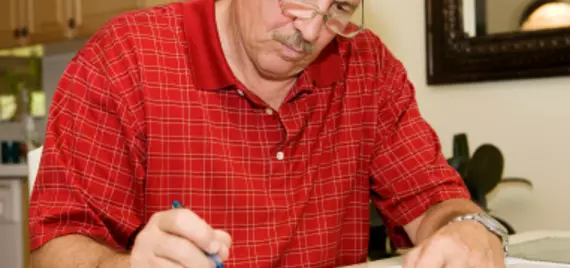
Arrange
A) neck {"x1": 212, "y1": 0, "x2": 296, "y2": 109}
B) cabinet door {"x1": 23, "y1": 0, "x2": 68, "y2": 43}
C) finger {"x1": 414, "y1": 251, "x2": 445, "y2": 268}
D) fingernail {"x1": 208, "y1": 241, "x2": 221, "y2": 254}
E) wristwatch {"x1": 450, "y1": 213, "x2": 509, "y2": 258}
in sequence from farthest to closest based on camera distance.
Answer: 1. cabinet door {"x1": 23, "y1": 0, "x2": 68, "y2": 43}
2. neck {"x1": 212, "y1": 0, "x2": 296, "y2": 109}
3. wristwatch {"x1": 450, "y1": 213, "x2": 509, "y2": 258}
4. finger {"x1": 414, "y1": 251, "x2": 445, "y2": 268}
5. fingernail {"x1": 208, "y1": 241, "x2": 221, "y2": 254}

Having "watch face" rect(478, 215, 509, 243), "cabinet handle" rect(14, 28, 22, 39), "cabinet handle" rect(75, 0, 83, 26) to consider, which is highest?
"cabinet handle" rect(75, 0, 83, 26)

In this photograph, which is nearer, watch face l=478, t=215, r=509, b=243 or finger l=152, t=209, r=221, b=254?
finger l=152, t=209, r=221, b=254

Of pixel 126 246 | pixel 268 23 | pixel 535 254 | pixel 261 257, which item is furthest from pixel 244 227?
pixel 535 254

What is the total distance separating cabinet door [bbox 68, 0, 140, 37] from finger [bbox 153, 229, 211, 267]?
88.3 inches

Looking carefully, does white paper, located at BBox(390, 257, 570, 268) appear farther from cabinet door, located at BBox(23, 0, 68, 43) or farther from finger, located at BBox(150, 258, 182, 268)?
cabinet door, located at BBox(23, 0, 68, 43)

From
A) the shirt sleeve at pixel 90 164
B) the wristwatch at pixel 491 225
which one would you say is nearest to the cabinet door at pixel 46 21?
the shirt sleeve at pixel 90 164

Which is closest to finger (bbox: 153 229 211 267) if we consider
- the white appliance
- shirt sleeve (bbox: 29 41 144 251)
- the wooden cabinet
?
shirt sleeve (bbox: 29 41 144 251)

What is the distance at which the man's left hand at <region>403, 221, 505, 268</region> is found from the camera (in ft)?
3.37

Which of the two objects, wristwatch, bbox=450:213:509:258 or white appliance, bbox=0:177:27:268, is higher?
wristwatch, bbox=450:213:509:258

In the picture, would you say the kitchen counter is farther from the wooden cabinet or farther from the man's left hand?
the man's left hand

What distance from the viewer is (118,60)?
1189 millimetres

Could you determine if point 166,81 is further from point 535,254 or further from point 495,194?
point 495,194

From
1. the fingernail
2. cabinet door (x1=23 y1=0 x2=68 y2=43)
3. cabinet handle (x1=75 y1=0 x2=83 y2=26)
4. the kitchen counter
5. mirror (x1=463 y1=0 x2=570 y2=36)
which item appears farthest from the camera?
cabinet door (x1=23 y1=0 x2=68 y2=43)

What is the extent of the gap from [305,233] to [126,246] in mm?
309
